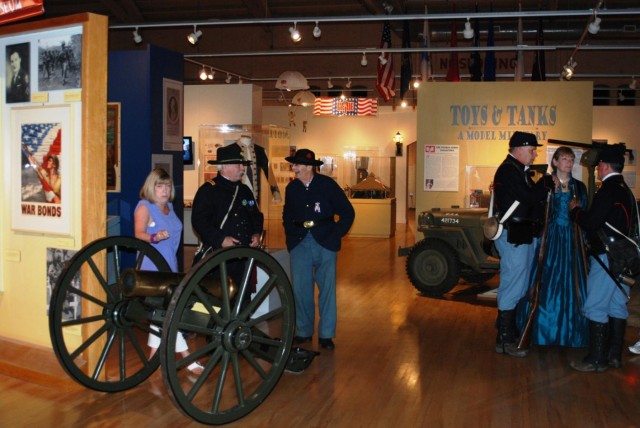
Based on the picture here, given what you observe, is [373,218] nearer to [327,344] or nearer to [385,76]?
[385,76]

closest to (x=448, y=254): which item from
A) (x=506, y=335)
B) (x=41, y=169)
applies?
(x=506, y=335)

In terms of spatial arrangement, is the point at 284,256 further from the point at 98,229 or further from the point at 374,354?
the point at 98,229

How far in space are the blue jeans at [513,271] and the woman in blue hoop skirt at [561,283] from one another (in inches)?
8.1

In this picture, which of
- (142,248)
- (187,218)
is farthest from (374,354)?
(187,218)

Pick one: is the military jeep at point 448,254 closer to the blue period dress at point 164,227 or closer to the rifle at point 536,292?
the rifle at point 536,292

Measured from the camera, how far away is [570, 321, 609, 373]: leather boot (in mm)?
5410

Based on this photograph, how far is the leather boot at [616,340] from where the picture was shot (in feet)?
18.0

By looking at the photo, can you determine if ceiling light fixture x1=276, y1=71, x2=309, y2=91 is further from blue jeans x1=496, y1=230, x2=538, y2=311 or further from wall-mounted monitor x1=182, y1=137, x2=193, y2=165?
blue jeans x1=496, y1=230, x2=538, y2=311

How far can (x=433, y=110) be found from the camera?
1021 cm

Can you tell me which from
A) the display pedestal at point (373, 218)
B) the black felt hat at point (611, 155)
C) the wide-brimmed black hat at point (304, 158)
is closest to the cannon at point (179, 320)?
the wide-brimmed black hat at point (304, 158)

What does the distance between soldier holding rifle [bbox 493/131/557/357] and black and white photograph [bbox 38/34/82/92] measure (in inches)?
129

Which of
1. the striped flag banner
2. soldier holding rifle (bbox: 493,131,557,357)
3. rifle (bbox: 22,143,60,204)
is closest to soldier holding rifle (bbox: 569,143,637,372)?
soldier holding rifle (bbox: 493,131,557,357)

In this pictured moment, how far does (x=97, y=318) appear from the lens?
4.45 m

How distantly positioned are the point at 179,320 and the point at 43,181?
194cm
